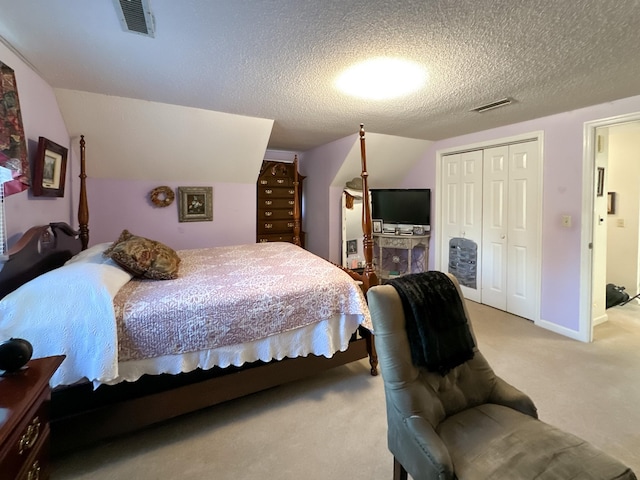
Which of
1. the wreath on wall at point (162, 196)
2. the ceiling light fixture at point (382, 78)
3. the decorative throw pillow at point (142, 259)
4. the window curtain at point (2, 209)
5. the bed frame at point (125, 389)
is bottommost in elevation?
the bed frame at point (125, 389)

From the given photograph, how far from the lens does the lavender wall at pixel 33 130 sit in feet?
6.73

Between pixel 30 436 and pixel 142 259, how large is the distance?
4.20 ft

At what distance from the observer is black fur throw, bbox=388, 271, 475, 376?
4.59ft

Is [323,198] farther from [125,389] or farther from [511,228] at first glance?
[125,389]

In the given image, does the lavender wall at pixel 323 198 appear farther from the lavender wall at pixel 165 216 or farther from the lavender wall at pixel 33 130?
the lavender wall at pixel 33 130

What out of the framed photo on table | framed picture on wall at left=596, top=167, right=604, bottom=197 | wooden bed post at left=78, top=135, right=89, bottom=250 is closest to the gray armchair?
the framed photo on table

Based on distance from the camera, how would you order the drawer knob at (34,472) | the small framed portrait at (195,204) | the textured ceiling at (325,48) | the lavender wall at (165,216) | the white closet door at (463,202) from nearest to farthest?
the drawer knob at (34,472), the textured ceiling at (325,48), the lavender wall at (165,216), the small framed portrait at (195,204), the white closet door at (463,202)

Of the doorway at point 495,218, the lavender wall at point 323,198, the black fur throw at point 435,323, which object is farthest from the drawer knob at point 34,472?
the lavender wall at point 323,198

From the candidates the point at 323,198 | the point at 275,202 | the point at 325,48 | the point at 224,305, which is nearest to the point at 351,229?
the point at 323,198

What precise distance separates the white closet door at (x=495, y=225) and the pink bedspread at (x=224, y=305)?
8.33 feet

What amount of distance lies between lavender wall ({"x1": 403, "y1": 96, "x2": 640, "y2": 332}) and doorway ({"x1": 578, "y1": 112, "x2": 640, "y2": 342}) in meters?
0.06

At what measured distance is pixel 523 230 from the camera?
3.64 meters

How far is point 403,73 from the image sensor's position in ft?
7.40

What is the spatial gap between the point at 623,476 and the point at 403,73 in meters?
2.33
